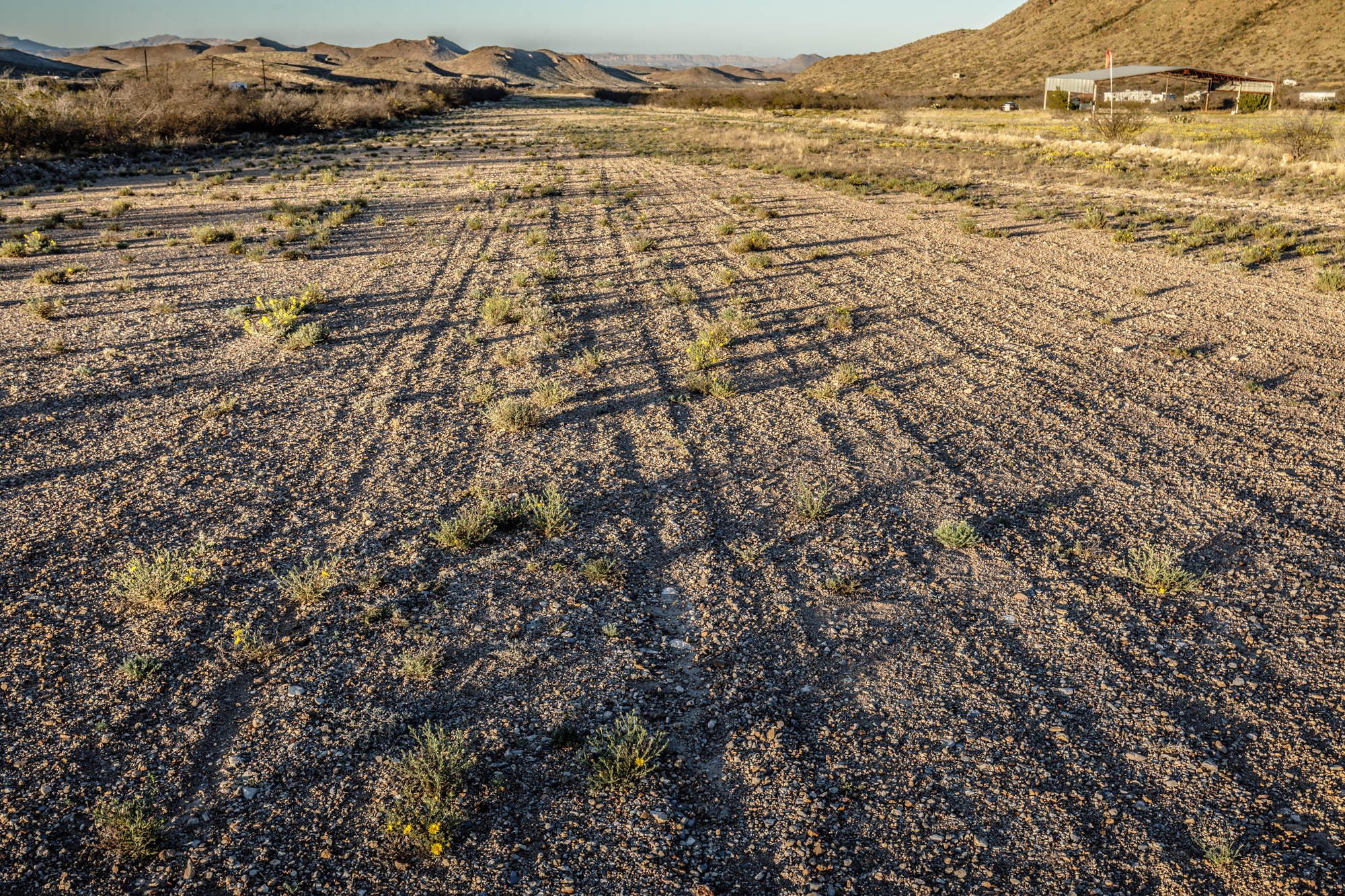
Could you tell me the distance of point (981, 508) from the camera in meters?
5.91

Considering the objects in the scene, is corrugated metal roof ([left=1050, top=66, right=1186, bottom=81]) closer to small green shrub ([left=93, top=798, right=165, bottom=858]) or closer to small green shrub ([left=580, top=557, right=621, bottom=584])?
small green shrub ([left=580, top=557, right=621, bottom=584])

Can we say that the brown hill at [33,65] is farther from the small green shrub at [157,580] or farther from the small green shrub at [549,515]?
the small green shrub at [549,515]

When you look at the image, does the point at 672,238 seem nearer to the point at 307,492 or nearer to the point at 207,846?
the point at 307,492

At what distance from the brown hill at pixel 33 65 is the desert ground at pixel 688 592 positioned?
4850 inches

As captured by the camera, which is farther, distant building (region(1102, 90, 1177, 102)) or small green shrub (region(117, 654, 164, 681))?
distant building (region(1102, 90, 1177, 102))

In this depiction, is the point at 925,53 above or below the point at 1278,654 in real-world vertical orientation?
above

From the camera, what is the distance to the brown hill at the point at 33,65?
101012 millimetres

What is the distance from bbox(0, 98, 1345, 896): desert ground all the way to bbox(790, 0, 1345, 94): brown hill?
78.1 meters

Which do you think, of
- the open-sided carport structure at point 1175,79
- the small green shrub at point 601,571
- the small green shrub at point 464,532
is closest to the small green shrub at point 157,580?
the small green shrub at point 464,532

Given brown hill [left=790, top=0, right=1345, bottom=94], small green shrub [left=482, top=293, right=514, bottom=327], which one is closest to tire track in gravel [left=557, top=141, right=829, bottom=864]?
small green shrub [left=482, top=293, right=514, bottom=327]

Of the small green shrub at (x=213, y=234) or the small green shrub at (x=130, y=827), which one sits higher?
the small green shrub at (x=213, y=234)

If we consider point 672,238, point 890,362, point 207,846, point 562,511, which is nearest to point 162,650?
point 207,846

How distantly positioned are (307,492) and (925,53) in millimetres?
140856

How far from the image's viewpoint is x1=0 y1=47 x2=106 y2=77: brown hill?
101 m
